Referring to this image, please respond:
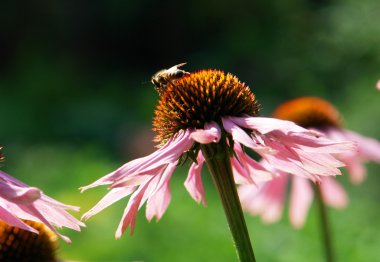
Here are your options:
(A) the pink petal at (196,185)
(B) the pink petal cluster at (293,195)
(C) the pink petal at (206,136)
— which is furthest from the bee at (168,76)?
(B) the pink petal cluster at (293,195)

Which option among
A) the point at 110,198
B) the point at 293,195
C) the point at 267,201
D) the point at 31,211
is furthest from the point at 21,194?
the point at 293,195

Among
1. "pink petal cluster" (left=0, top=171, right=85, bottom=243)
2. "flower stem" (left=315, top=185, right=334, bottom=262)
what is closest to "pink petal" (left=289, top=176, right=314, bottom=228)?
"flower stem" (left=315, top=185, right=334, bottom=262)

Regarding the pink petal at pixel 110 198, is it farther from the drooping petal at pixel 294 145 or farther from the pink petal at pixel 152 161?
the drooping petal at pixel 294 145

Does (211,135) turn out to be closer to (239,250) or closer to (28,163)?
(239,250)

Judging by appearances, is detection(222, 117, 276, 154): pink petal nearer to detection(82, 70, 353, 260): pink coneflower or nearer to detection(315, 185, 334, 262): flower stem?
detection(82, 70, 353, 260): pink coneflower

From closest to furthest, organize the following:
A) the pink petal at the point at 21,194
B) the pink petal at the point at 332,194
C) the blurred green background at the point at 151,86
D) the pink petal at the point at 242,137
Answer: the pink petal at the point at 21,194 < the pink petal at the point at 242,137 < the pink petal at the point at 332,194 < the blurred green background at the point at 151,86
